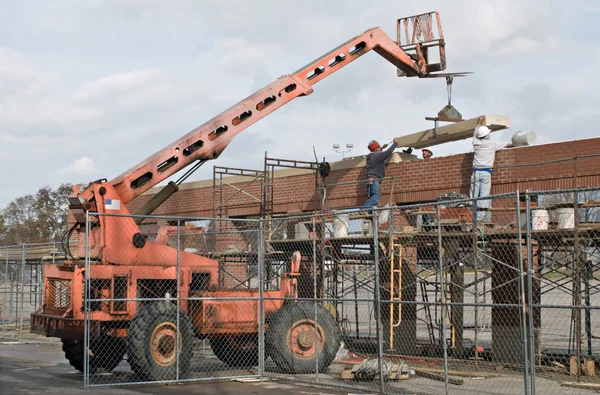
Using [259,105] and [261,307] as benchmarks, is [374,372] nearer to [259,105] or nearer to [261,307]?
[261,307]

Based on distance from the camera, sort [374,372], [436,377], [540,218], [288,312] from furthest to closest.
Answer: [288,312], [540,218], [436,377], [374,372]

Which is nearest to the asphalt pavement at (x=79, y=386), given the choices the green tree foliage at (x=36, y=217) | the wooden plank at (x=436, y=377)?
the wooden plank at (x=436, y=377)

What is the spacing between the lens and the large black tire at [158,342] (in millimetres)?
12617

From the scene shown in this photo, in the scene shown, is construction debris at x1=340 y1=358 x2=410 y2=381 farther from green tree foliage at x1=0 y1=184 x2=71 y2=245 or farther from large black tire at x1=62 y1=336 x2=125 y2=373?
green tree foliage at x1=0 y1=184 x2=71 y2=245

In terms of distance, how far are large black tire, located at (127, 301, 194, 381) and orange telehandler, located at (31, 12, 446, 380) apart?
0.05ft

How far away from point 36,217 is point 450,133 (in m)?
60.5

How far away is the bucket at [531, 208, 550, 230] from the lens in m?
13.9

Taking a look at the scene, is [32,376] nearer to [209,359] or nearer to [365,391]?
[209,359]

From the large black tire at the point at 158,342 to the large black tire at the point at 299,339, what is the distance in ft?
5.18

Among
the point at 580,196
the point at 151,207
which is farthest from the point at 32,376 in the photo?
the point at 580,196

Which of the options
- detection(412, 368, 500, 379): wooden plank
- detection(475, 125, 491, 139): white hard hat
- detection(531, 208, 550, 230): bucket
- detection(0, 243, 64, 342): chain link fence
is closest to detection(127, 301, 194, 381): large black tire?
detection(412, 368, 500, 379): wooden plank

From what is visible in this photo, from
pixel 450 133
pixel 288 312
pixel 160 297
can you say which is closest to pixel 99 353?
pixel 160 297

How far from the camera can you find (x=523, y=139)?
15.9m

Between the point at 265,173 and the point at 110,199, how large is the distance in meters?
6.15
